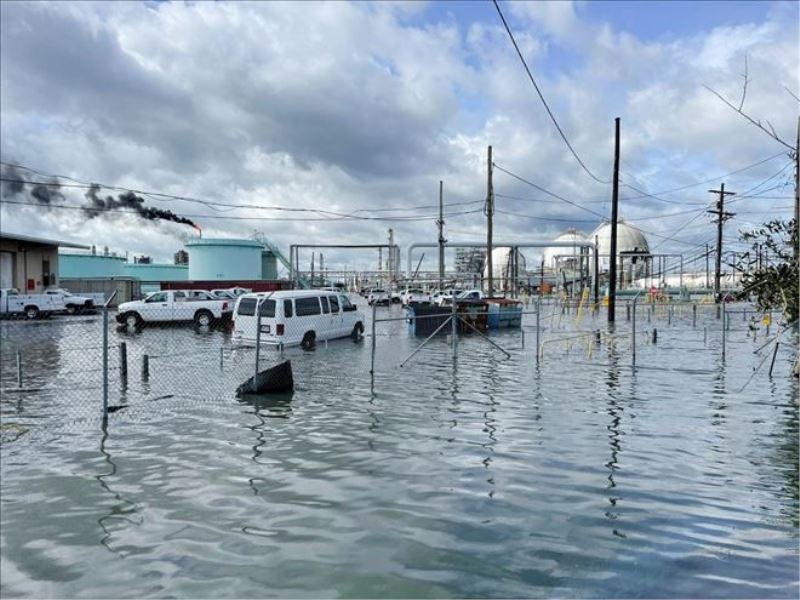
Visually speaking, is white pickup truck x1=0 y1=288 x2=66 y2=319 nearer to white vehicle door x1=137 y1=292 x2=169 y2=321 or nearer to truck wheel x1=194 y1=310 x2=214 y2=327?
white vehicle door x1=137 y1=292 x2=169 y2=321

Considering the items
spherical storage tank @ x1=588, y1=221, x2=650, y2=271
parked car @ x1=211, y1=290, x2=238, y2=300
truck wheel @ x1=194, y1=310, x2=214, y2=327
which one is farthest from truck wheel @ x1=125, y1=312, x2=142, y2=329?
spherical storage tank @ x1=588, y1=221, x2=650, y2=271

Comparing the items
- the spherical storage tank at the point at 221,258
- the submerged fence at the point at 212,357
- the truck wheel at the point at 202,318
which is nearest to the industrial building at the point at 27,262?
the submerged fence at the point at 212,357

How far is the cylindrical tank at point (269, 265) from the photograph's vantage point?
235 ft

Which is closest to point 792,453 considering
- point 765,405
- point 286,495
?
point 765,405

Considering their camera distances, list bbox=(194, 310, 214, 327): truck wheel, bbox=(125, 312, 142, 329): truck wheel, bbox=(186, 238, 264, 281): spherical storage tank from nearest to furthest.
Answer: bbox=(125, 312, 142, 329): truck wheel < bbox=(194, 310, 214, 327): truck wheel < bbox=(186, 238, 264, 281): spherical storage tank

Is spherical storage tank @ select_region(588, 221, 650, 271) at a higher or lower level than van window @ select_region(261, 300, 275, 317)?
higher

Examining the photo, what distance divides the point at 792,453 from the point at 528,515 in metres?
4.28

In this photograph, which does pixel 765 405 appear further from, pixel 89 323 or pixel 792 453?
pixel 89 323

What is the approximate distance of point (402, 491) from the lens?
6430mm

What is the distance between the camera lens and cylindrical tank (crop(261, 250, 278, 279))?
71.5 meters

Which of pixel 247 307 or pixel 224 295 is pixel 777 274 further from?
pixel 224 295

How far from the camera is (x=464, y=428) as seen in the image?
916 cm

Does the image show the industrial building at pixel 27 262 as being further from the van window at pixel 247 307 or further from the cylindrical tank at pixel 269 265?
the cylindrical tank at pixel 269 265

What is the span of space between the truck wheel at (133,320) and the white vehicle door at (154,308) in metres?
0.22
